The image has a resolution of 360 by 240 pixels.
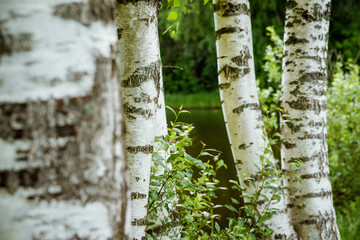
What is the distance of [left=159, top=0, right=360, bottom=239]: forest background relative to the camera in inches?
178

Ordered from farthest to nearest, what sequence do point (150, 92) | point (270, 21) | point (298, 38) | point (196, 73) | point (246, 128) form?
1. point (196, 73)
2. point (270, 21)
3. point (298, 38)
4. point (246, 128)
5. point (150, 92)

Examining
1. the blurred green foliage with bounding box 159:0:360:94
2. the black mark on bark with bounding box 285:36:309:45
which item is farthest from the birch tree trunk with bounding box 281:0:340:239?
the blurred green foliage with bounding box 159:0:360:94

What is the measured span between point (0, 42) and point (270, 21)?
9814mm

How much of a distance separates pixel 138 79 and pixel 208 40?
945 centimetres

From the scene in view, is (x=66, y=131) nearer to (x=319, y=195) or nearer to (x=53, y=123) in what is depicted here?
(x=53, y=123)

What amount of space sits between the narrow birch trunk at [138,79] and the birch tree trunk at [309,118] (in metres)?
1.42

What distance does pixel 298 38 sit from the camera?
2.53 m

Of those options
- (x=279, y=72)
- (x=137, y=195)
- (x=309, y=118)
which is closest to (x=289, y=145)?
(x=309, y=118)

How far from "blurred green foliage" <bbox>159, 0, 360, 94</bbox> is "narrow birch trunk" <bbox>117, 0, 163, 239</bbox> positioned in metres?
6.34

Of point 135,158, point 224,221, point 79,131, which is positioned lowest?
point 224,221

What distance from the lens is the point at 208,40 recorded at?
1056 cm

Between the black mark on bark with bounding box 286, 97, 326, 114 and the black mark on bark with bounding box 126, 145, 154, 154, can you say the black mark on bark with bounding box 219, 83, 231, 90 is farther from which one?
the black mark on bark with bounding box 126, 145, 154, 154

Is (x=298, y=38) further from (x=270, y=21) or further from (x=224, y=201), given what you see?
(x=270, y=21)

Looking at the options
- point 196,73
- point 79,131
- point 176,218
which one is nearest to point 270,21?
point 196,73
